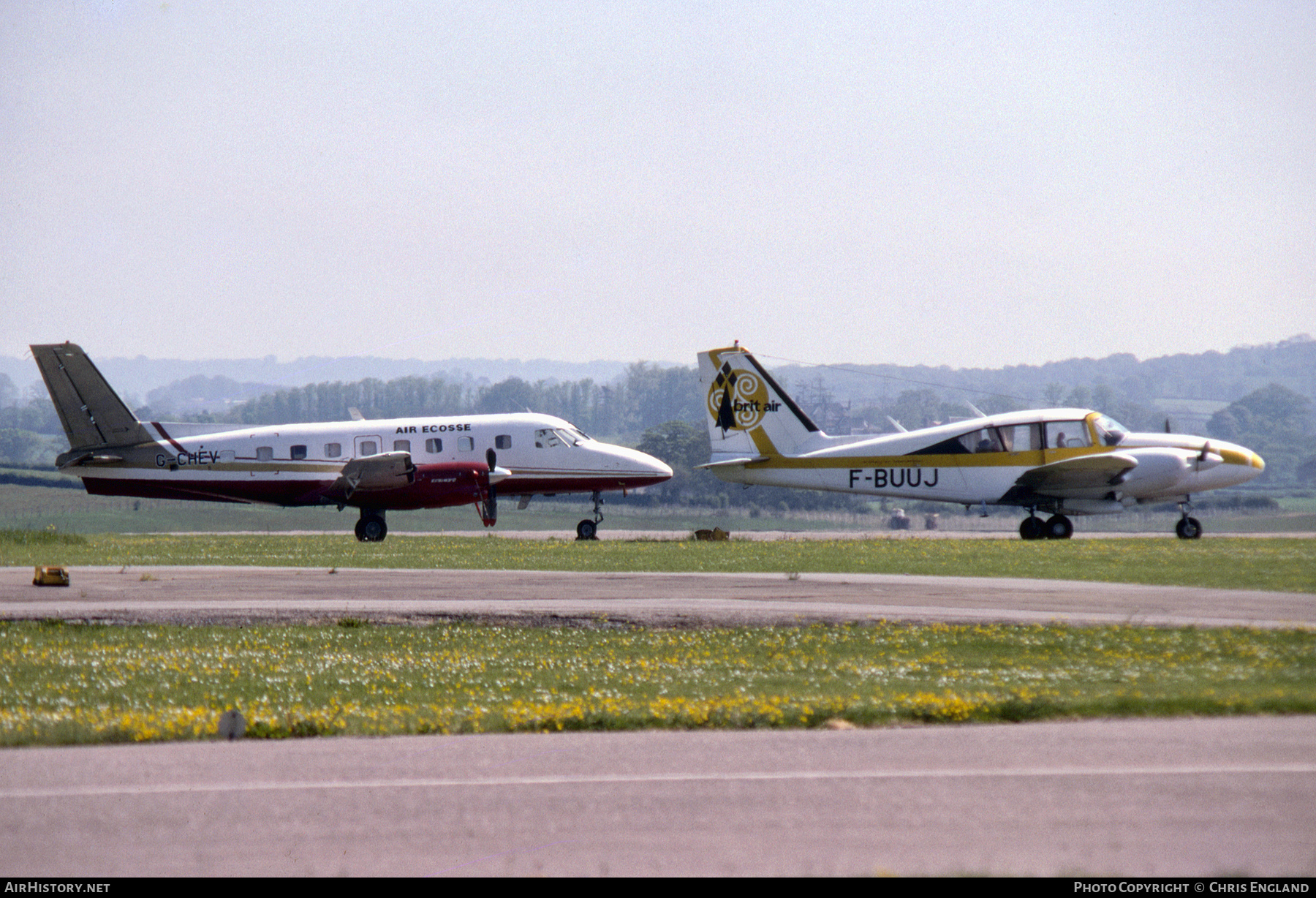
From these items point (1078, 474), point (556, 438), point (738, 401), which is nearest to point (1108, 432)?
point (1078, 474)

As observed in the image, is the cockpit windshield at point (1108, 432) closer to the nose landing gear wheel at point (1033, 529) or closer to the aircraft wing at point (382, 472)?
the nose landing gear wheel at point (1033, 529)

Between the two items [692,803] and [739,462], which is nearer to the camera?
[692,803]

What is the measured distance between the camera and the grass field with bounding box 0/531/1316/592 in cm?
2697

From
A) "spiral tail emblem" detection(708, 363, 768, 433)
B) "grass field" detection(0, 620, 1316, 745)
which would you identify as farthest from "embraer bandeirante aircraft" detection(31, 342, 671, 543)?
"grass field" detection(0, 620, 1316, 745)

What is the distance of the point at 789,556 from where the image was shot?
34.5 m

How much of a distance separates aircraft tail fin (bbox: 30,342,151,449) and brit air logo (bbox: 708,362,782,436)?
22.0 m

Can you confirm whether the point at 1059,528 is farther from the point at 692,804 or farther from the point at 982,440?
the point at 692,804

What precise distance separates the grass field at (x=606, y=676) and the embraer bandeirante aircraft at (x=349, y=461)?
23.1 meters

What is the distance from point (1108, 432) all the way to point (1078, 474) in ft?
5.91

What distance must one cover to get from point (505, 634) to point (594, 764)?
9441mm

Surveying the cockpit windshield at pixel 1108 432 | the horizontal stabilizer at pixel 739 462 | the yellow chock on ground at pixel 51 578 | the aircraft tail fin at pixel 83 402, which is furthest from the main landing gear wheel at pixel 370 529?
the cockpit windshield at pixel 1108 432

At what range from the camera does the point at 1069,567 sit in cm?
2834

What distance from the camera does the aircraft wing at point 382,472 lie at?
42656 millimetres

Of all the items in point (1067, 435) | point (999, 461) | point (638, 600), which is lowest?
point (638, 600)
